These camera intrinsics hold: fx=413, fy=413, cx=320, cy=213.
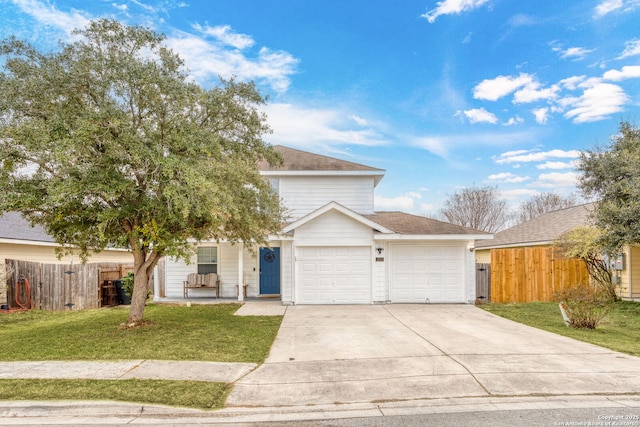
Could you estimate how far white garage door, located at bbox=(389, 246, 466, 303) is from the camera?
1455 centimetres

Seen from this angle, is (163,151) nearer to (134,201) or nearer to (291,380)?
(134,201)

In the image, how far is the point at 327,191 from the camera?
16.7 meters

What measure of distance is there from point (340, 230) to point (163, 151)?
24.6 ft

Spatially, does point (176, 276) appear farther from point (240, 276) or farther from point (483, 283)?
point (483, 283)

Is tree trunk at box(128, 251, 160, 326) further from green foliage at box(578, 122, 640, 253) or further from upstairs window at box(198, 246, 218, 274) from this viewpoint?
green foliage at box(578, 122, 640, 253)

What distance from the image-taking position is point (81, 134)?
282 inches

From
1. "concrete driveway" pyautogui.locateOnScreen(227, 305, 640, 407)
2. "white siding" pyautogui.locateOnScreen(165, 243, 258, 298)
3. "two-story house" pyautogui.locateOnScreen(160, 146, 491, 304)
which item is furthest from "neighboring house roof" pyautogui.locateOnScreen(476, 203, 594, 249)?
"white siding" pyautogui.locateOnScreen(165, 243, 258, 298)

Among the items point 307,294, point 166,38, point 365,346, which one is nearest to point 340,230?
point 307,294

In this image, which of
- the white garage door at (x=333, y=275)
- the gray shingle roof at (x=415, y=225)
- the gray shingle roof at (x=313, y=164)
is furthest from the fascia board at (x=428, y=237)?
the gray shingle roof at (x=313, y=164)

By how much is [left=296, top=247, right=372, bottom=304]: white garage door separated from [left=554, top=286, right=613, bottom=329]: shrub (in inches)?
243

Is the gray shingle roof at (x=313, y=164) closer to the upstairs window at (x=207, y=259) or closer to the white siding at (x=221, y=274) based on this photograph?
the white siding at (x=221, y=274)

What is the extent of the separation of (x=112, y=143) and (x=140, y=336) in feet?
13.4

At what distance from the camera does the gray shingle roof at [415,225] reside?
14.4 m

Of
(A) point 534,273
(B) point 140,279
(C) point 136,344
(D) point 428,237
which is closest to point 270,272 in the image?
(D) point 428,237
